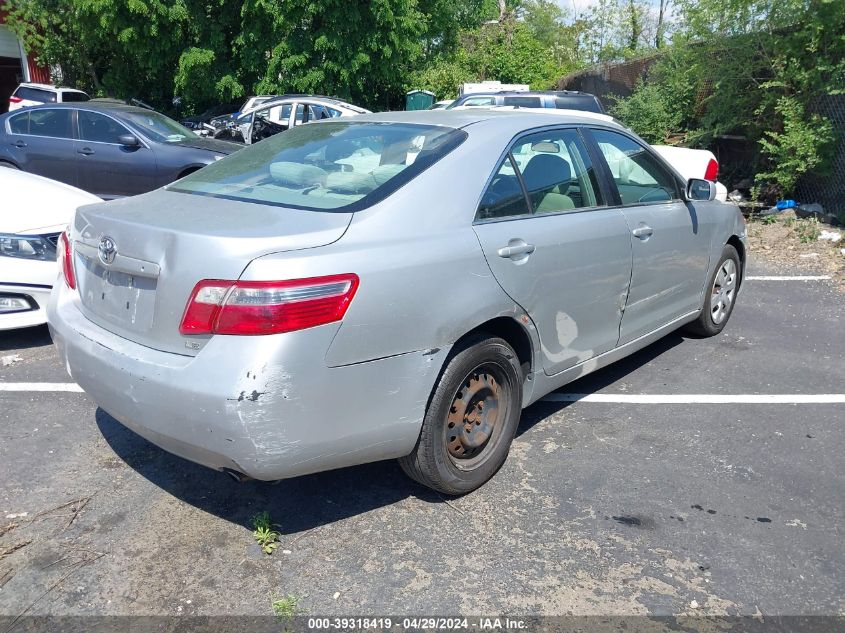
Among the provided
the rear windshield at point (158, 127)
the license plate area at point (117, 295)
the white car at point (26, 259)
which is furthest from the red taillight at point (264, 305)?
the rear windshield at point (158, 127)

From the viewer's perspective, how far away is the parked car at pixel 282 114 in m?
14.3

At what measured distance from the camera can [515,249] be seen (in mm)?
3531

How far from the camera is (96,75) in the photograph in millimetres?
26891

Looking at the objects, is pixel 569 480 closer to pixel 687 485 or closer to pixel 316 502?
pixel 687 485

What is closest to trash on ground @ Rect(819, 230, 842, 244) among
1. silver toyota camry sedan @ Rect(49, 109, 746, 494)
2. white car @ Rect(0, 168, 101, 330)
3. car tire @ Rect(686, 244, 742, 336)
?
car tire @ Rect(686, 244, 742, 336)

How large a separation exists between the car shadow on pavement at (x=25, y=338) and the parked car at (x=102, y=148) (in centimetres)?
447

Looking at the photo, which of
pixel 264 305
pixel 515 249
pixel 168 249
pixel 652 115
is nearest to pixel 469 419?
pixel 515 249

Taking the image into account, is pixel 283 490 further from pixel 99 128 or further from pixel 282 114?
pixel 282 114

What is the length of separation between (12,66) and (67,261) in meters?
27.7

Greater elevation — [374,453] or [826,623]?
[374,453]

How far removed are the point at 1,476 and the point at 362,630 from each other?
6.89 ft

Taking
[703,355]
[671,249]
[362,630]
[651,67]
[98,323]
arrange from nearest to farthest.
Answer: [362,630], [98,323], [671,249], [703,355], [651,67]

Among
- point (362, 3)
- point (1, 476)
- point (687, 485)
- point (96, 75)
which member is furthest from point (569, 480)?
point (96, 75)

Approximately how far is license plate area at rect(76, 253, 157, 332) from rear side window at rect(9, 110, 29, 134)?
8.61 meters
